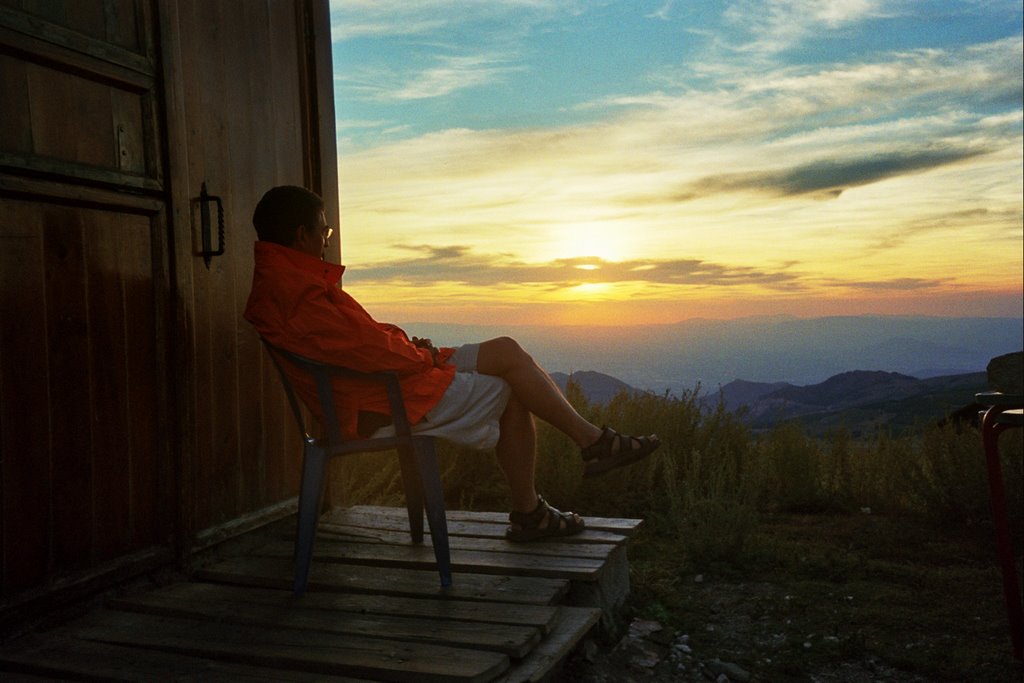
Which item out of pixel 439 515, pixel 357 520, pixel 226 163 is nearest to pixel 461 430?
pixel 439 515

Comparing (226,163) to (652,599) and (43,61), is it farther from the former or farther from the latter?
(652,599)

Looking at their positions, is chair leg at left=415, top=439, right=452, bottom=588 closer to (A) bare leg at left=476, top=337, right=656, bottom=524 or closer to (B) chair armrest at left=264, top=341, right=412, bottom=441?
(B) chair armrest at left=264, top=341, right=412, bottom=441

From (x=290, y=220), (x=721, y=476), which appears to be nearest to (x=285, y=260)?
(x=290, y=220)

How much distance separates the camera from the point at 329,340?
3.11 m

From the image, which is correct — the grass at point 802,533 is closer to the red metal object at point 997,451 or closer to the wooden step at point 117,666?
the red metal object at point 997,451

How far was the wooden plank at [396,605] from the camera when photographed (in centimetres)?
287

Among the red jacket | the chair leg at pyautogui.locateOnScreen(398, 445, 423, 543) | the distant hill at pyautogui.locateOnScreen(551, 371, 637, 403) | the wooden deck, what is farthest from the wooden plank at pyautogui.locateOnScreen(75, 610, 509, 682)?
the distant hill at pyautogui.locateOnScreen(551, 371, 637, 403)

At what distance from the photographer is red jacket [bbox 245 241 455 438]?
3.11 metres

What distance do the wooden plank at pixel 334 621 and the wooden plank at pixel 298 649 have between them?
1.9 inches

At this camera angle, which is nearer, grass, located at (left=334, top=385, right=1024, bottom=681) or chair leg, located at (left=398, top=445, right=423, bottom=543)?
grass, located at (left=334, top=385, right=1024, bottom=681)

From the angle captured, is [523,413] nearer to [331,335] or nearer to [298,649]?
[331,335]

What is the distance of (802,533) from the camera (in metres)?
5.08

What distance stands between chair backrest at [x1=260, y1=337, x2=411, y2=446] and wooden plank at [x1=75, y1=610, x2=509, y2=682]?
73 cm

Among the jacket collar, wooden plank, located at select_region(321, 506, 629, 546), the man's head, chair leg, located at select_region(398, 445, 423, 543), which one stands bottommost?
wooden plank, located at select_region(321, 506, 629, 546)
